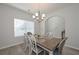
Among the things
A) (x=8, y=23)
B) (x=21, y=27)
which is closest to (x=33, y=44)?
(x=21, y=27)

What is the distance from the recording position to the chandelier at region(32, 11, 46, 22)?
202cm

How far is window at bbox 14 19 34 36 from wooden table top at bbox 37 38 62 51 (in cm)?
31

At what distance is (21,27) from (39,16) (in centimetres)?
46

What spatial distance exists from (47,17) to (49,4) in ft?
0.91

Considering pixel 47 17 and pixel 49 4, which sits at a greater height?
pixel 49 4

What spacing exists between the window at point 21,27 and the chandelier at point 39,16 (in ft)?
0.46

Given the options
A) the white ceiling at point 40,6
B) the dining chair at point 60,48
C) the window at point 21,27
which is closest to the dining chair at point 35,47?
the window at point 21,27

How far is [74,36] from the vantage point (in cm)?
200

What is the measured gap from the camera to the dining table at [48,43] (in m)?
1.93

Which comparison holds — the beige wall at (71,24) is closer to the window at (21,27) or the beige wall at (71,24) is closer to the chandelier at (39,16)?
the chandelier at (39,16)

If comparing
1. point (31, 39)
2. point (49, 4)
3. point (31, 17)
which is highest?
point (49, 4)

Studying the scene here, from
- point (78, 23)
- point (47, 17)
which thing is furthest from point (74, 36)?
point (47, 17)

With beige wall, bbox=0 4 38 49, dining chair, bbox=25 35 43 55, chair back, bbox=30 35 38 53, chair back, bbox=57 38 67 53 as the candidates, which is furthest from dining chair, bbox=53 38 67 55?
beige wall, bbox=0 4 38 49
